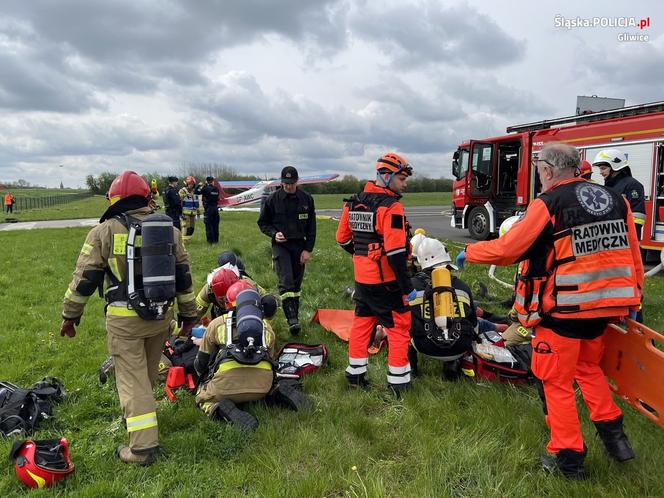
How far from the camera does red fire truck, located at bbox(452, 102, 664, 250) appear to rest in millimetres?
9547

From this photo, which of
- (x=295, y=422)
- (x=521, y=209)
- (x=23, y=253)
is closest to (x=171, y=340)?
(x=295, y=422)

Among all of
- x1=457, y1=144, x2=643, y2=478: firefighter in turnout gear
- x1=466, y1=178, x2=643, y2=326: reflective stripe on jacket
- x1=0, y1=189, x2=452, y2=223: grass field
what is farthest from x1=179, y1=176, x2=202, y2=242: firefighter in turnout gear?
x1=466, y1=178, x2=643, y2=326: reflective stripe on jacket

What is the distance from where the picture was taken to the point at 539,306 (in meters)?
2.89

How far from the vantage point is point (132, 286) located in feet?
10.6

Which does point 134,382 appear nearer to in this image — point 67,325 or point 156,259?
point 67,325

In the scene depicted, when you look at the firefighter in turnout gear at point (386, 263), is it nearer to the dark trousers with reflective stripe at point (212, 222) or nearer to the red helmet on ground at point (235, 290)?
the red helmet on ground at point (235, 290)

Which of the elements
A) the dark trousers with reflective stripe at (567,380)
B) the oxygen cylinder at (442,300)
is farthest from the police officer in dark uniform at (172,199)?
the dark trousers with reflective stripe at (567,380)

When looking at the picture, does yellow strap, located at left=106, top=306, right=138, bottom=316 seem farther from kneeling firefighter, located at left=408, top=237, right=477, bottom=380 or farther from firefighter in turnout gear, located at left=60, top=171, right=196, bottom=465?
kneeling firefighter, located at left=408, top=237, right=477, bottom=380

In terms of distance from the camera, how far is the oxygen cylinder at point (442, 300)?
13.6ft

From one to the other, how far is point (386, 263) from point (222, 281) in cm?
160

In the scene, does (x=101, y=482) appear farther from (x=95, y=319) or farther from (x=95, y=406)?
(x=95, y=319)

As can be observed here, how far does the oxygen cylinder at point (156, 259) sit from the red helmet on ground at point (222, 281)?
1211mm

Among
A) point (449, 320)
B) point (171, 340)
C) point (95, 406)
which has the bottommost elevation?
point (95, 406)

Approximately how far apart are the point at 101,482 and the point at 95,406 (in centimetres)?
126
